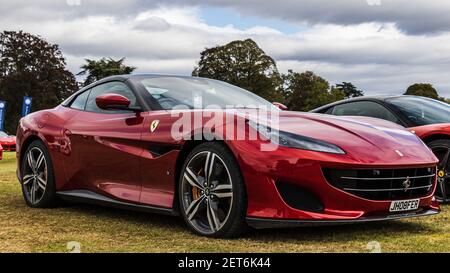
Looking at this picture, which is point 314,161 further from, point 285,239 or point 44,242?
point 44,242

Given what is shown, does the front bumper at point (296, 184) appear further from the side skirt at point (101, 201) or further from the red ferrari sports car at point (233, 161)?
the side skirt at point (101, 201)

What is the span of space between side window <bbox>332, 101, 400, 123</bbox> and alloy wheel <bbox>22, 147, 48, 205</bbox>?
3804 mm

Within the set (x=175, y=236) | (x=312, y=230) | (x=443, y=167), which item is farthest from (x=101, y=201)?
(x=443, y=167)

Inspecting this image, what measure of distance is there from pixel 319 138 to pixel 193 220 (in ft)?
3.82

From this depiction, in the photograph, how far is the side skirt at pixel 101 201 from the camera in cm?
513

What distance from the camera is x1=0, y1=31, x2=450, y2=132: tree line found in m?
65.8

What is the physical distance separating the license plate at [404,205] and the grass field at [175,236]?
21cm

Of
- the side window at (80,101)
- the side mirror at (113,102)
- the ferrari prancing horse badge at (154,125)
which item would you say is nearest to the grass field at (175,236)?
the ferrari prancing horse badge at (154,125)

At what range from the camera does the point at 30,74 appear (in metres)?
66.5

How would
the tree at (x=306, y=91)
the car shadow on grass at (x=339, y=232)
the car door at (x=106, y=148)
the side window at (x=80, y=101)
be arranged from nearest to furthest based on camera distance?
the car shadow on grass at (x=339, y=232), the car door at (x=106, y=148), the side window at (x=80, y=101), the tree at (x=306, y=91)

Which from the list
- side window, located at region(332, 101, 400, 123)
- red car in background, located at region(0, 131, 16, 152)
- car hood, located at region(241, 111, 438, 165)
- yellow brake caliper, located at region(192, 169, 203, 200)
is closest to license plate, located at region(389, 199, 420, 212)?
car hood, located at region(241, 111, 438, 165)

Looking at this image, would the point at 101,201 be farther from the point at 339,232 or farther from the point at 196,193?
the point at 339,232

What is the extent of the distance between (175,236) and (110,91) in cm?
203

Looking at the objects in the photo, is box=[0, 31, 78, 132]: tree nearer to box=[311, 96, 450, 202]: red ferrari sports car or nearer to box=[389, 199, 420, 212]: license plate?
box=[311, 96, 450, 202]: red ferrari sports car
